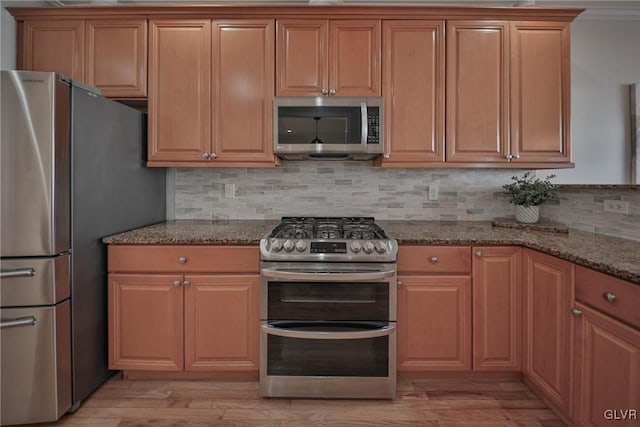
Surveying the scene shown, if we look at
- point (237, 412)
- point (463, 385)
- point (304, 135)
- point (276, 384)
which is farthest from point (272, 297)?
point (463, 385)

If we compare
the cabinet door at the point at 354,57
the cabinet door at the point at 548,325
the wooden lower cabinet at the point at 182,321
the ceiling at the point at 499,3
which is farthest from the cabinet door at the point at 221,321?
the ceiling at the point at 499,3

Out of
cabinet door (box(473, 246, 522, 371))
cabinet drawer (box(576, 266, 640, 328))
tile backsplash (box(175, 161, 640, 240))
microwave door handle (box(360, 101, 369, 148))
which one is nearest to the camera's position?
cabinet drawer (box(576, 266, 640, 328))

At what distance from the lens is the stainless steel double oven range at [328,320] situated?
1.92 m

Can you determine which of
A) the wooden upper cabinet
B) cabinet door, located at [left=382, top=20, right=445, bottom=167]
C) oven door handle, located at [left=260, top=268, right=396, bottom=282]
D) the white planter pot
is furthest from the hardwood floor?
the wooden upper cabinet

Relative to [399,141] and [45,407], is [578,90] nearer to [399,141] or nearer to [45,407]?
[399,141]

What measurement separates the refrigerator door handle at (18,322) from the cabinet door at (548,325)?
2522mm

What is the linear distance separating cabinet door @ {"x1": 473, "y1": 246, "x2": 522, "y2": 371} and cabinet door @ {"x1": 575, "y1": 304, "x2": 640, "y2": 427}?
1.54ft

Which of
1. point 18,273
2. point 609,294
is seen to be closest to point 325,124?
point 609,294

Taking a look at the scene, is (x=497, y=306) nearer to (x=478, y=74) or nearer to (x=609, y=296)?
(x=609, y=296)

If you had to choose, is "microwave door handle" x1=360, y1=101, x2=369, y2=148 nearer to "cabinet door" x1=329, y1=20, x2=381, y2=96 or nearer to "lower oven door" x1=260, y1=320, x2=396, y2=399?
"cabinet door" x1=329, y1=20, x2=381, y2=96

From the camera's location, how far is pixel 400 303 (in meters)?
2.04

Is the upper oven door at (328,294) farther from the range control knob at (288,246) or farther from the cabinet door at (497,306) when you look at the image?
the cabinet door at (497,306)

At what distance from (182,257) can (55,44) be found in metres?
1.74

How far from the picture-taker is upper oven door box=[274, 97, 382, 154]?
2301 millimetres
